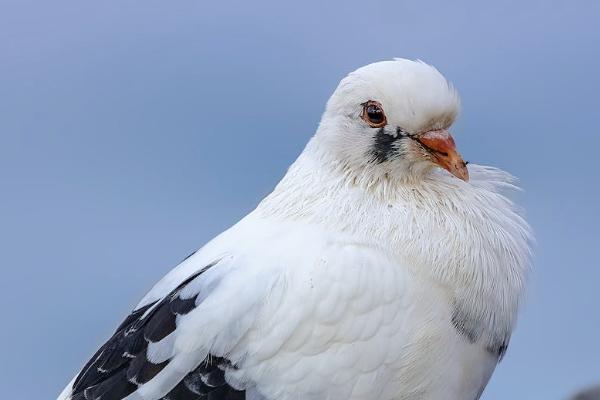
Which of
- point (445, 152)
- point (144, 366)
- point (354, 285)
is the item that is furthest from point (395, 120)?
point (144, 366)

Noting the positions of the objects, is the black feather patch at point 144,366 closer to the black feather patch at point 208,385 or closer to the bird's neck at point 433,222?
the black feather patch at point 208,385

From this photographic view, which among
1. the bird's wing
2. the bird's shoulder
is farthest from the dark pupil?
the bird's wing

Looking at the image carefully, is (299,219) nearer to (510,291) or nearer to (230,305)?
(230,305)

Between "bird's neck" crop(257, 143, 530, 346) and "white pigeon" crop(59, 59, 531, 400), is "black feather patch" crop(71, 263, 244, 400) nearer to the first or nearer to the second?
"white pigeon" crop(59, 59, 531, 400)

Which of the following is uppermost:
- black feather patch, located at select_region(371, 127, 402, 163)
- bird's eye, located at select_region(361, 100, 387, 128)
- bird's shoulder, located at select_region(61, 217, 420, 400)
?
bird's eye, located at select_region(361, 100, 387, 128)

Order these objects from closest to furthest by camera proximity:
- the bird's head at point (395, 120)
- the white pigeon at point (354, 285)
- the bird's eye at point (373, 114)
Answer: the white pigeon at point (354, 285) → the bird's head at point (395, 120) → the bird's eye at point (373, 114)

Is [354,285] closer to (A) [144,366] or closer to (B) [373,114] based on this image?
(B) [373,114]

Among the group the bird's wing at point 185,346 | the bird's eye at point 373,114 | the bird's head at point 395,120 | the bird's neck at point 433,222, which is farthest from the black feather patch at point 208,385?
the bird's eye at point 373,114
